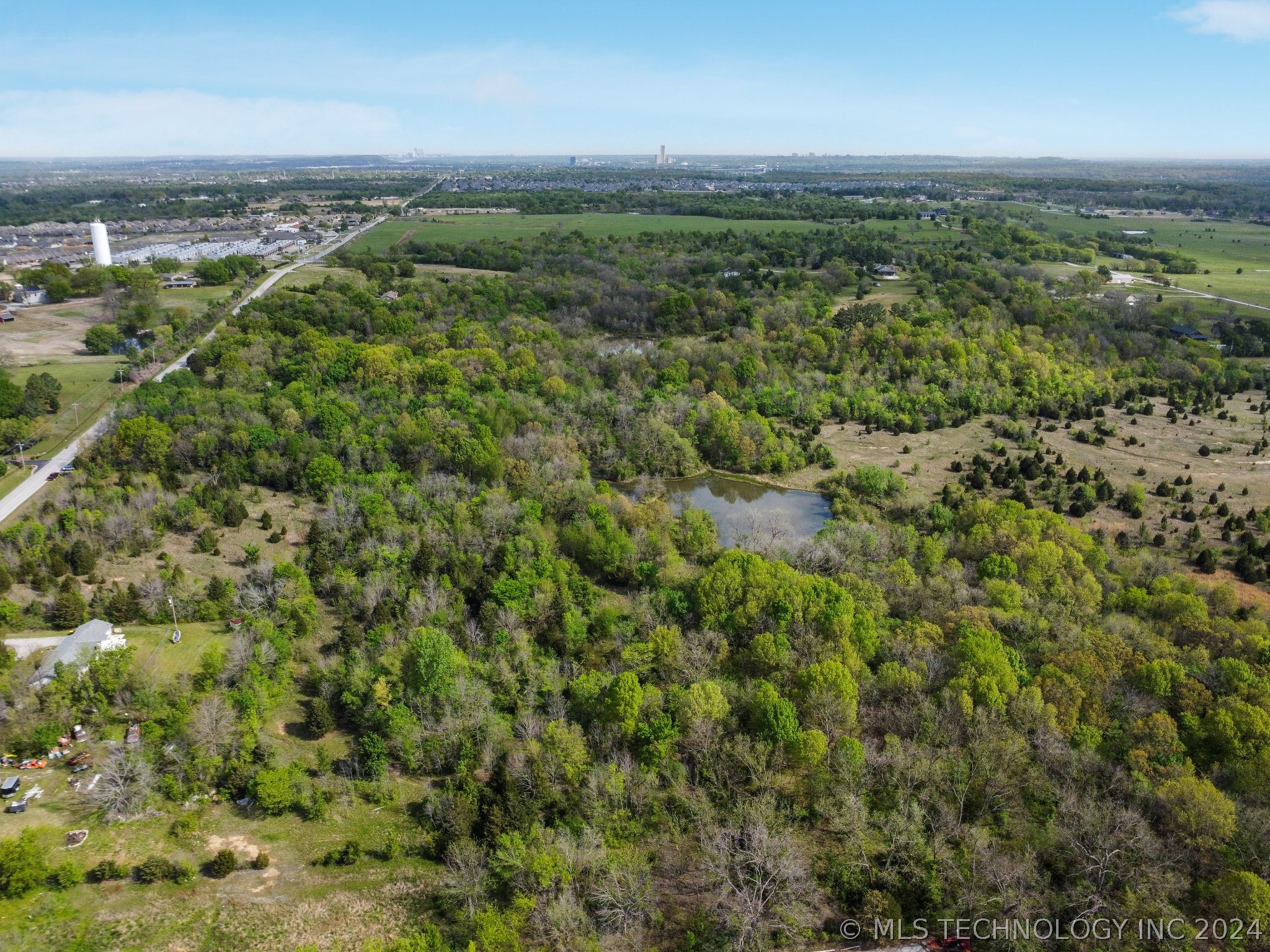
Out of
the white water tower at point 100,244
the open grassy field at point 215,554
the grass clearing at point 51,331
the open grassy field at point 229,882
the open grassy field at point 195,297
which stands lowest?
the open grassy field at point 229,882

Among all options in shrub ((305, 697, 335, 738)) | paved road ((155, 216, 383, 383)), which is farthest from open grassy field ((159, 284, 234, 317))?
shrub ((305, 697, 335, 738))

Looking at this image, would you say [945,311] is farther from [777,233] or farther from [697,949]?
[697,949]

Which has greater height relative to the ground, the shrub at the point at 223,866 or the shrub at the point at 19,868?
the shrub at the point at 19,868

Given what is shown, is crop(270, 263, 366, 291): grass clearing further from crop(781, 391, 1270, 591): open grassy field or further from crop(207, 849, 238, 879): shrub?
crop(207, 849, 238, 879): shrub

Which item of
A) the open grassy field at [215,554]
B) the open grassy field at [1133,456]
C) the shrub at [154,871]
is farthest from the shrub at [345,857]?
the open grassy field at [1133,456]

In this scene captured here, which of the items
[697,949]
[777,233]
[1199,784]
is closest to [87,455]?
[697,949]

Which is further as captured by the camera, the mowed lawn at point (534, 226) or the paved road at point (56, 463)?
the mowed lawn at point (534, 226)

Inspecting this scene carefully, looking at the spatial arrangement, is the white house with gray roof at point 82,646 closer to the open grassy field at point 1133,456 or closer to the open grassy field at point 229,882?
the open grassy field at point 229,882
